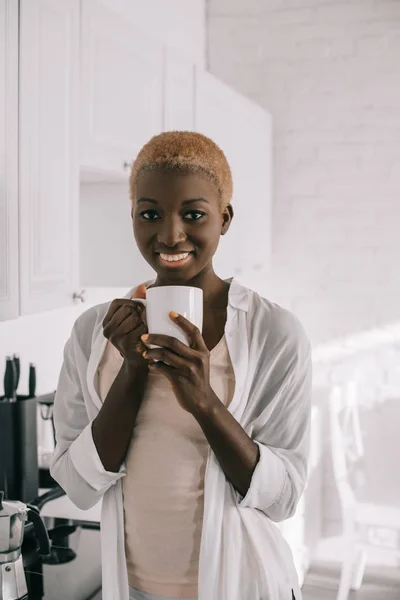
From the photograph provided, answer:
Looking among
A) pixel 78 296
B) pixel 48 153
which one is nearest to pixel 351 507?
pixel 78 296

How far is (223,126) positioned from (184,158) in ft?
5.46

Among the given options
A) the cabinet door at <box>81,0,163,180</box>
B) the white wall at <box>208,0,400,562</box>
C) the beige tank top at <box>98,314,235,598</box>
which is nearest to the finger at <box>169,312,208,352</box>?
the beige tank top at <box>98,314,235,598</box>

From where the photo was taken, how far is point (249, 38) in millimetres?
3361

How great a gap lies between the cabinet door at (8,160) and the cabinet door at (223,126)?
1.07 meters

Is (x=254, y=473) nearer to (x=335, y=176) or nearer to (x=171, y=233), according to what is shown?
(x=171, y=233)

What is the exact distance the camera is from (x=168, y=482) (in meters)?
0.97

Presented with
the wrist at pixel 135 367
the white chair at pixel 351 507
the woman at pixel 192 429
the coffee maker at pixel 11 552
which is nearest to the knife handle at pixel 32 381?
the coffee maker at pixel 11 552

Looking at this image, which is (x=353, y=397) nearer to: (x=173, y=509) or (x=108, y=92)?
(x=108, y=92)

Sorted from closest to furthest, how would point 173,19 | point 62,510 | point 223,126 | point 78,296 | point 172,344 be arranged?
point 172,344 < point 78,296 < point 62,510 < point 223,126 < point 173,19

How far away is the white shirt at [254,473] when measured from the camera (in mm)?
958

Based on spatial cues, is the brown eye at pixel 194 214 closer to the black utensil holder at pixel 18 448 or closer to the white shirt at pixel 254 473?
the white shirt at pixel 254 473

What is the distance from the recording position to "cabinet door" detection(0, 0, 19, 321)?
1.18 metres

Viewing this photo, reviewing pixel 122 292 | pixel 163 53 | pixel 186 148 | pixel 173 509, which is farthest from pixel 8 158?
pixel 122 292

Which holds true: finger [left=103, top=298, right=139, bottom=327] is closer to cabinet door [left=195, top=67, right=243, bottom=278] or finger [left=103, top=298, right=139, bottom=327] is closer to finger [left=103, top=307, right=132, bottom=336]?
finger [left=103, top=307, right=132, bottom=336]
